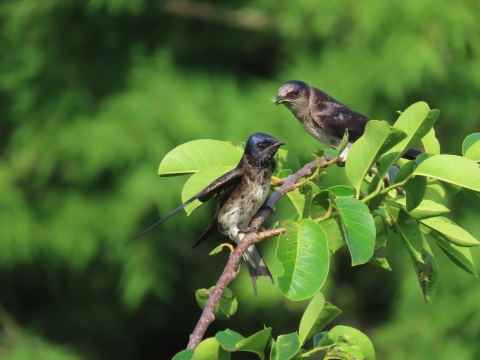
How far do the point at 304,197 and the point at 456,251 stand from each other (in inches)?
18.4

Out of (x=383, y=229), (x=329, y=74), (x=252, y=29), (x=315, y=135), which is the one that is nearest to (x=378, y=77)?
(x=329, y=74)

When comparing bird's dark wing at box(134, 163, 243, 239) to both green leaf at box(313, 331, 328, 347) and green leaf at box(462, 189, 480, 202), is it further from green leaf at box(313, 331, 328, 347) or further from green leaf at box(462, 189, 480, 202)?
green leaf at box(462, 189, 480, 202)

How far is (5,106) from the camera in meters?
9.41

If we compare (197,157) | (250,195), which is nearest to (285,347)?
(197,157)

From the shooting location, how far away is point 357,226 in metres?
1.82

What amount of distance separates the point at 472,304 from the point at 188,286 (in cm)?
353

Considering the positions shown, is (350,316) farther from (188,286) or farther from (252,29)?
(252,29)

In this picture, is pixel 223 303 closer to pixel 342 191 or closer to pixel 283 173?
pixel 342 191

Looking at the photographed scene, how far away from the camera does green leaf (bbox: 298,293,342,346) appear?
1.81 m

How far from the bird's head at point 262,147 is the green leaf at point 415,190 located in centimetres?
93

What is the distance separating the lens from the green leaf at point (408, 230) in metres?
2.03

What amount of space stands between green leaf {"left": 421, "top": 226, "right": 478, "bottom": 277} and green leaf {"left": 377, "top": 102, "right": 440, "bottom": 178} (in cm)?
30

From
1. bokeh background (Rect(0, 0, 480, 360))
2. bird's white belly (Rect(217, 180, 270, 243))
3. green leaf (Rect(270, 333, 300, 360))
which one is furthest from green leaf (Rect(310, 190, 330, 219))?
bokeh background (Rect(0, 0, 480, 360))

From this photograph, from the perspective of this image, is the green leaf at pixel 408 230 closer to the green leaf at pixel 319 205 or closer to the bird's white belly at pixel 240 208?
the green leaf at pixel 319 205
